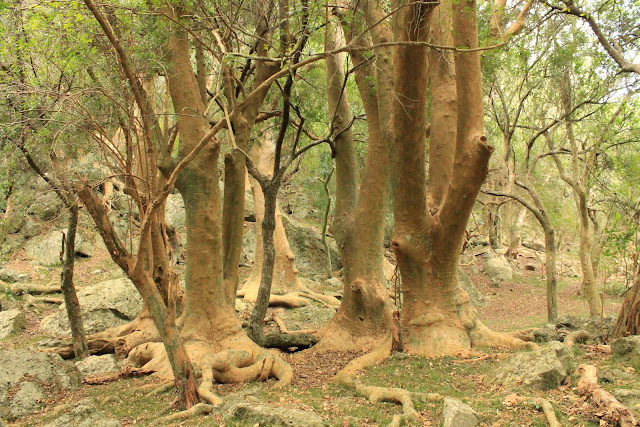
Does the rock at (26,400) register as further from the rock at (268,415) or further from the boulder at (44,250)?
the boulder at (44,250)

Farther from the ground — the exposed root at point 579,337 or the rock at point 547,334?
the exposed root at point 579,337

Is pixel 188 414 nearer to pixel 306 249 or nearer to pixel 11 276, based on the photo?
pixel 11 276

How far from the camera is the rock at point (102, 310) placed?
11281 millimetres

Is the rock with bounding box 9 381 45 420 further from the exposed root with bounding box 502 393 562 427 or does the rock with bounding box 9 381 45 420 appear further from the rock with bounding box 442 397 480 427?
the exposed root with bounding box 502 393 562 427

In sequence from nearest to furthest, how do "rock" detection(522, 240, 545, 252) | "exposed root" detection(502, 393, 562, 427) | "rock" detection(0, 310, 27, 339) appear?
"exposed root" detection(502, 393, 562, 427) → "rock" detection(0, 310, 27, 339) → "rock" detection(522, 240, 545, 252)

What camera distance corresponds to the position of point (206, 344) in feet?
25.0

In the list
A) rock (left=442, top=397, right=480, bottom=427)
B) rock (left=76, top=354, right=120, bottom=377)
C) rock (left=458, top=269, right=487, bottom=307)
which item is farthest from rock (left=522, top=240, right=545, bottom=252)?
rock (left=442, top=397, right=480, bottom=427)

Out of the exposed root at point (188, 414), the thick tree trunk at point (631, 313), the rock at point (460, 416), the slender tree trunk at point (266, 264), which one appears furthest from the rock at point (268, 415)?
the thick tree trunk at point (631, 313)

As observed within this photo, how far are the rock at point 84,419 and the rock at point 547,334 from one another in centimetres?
666

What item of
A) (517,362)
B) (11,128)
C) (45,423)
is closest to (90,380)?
(45,423)

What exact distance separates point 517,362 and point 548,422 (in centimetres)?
157

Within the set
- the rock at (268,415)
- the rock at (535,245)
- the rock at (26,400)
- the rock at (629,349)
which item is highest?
the rock at (535,245)

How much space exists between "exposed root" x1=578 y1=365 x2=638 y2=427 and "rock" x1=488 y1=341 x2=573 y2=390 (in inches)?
8.9

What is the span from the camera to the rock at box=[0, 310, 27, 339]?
10778 mm
